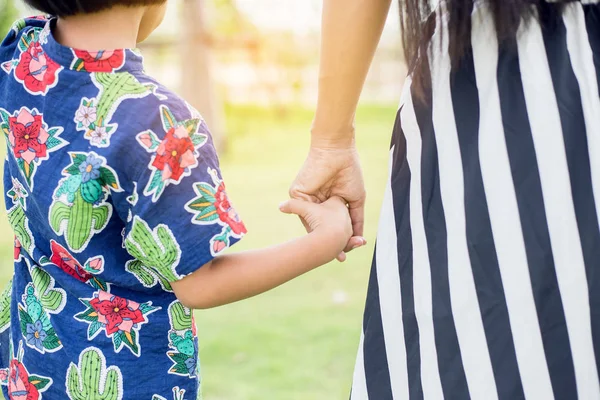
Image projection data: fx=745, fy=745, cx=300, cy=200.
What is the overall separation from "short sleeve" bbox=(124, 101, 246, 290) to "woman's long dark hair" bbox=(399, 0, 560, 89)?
32 centimetres

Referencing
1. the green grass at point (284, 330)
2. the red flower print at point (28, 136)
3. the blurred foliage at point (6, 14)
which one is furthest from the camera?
the blurred foliage at point (6, 14)

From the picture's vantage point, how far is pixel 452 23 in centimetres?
101

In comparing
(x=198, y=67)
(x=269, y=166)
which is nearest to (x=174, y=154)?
(x=269, y=166)

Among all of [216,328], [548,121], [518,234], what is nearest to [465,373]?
[518,234]

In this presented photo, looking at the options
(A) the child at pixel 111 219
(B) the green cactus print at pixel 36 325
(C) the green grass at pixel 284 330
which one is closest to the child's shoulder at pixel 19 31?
(A) the child at pixel 111 219

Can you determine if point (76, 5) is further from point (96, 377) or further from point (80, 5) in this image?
point (96, 377)

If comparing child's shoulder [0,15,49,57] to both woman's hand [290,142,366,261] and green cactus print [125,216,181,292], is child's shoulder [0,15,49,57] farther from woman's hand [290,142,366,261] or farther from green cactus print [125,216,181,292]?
woman's hand [290,142,366,261]

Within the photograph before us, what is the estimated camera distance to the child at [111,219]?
1.01 metres

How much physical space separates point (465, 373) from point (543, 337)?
12 centimetres

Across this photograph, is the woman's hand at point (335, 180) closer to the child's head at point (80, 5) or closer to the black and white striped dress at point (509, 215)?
the black and white striped dress at point (509, 215)

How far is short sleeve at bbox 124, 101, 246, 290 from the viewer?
100cm

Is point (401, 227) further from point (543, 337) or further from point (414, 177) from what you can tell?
point (543, 337)

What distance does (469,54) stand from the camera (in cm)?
101

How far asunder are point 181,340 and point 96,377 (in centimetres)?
14
